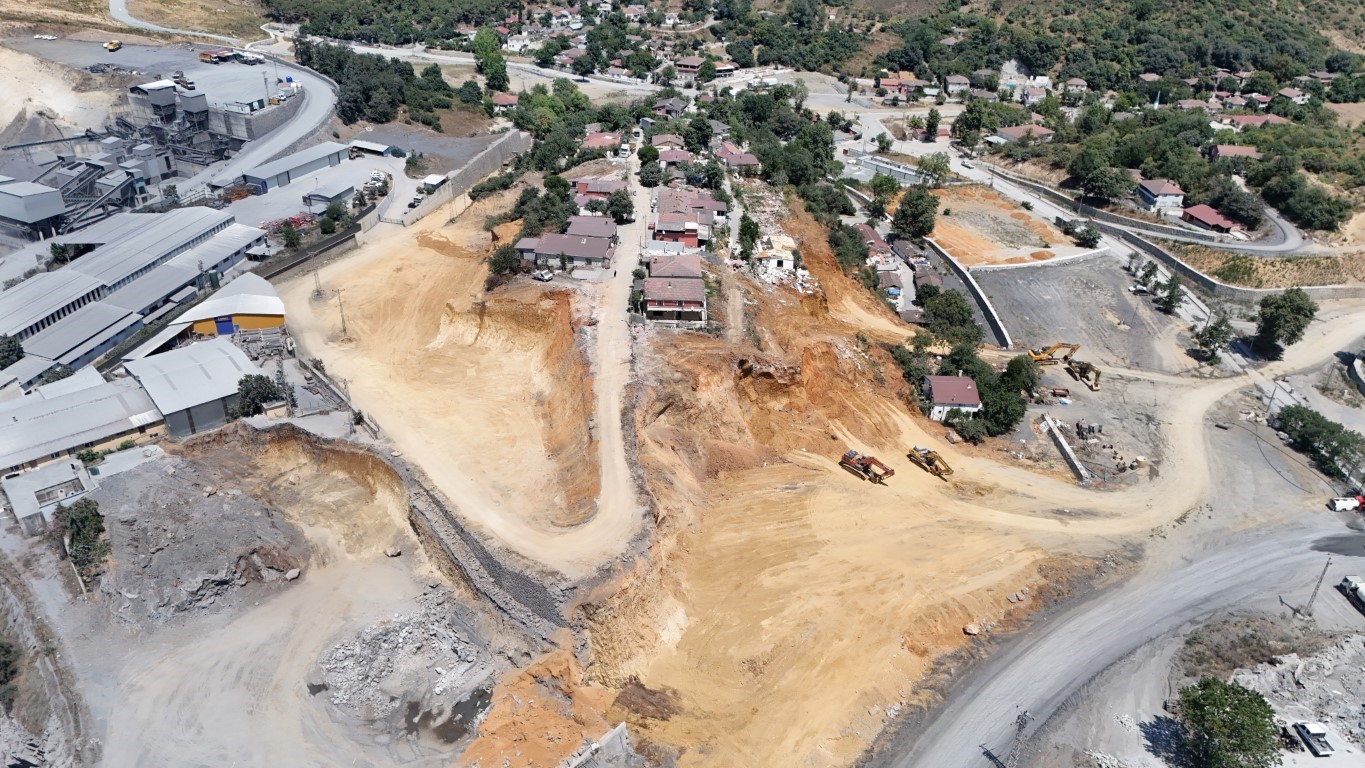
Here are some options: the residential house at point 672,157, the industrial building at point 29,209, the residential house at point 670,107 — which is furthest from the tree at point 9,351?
the residential house at point 670,107

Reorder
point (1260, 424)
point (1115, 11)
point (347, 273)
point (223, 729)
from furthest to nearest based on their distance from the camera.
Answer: point (1115, 11), point (347, 273), point (1260, 424), point (223, 729)

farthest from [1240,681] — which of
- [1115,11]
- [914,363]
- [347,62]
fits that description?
[1115,11]

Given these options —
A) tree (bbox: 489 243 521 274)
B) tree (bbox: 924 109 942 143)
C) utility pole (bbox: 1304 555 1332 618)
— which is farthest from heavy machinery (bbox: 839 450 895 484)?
tree (bbox: 924 109 942 143)

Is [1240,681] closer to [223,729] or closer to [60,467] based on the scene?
[223,729]

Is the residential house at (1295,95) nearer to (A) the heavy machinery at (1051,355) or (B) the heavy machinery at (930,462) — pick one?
(A) the heavy machinery at (1051,355)

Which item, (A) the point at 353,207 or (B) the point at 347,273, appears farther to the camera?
(A) the point at 353,207

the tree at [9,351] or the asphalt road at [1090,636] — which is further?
the tree at [9,351]
